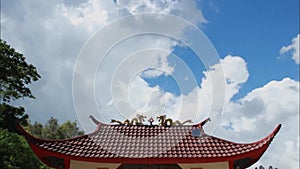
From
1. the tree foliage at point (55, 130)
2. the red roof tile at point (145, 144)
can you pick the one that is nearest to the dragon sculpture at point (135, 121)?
the red roof tile at point (145, 144)

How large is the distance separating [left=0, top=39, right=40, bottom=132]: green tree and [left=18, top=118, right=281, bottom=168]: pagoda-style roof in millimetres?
6317

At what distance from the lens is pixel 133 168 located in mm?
7234

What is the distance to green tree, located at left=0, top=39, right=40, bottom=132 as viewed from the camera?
12586 millimetres

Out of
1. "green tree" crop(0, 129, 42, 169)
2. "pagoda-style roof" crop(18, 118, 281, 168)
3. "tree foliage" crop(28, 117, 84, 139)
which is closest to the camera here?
"pagoda-style roof" crop(18, 118, 281, 168)

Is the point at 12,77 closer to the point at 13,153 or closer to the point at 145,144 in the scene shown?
the point at 13,153

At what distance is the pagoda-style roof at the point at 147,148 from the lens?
6848mm

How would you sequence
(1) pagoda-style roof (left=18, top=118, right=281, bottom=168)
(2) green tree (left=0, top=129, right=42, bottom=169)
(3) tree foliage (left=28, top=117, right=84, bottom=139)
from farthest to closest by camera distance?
1. (3) tree foliage (left=28, top=117, right=84, bottom=139)
2. (2) green tree (left=0, top=129, right=42, bottom=169)
3. (1) pagoda-style roof (left=18, top=118, right=281, bottom=168)

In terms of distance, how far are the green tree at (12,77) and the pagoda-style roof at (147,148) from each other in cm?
632

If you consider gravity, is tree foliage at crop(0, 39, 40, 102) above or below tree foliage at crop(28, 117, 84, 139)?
below

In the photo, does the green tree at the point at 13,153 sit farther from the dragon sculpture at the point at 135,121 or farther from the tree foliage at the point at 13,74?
the dragon sculpture at the point at 135,121

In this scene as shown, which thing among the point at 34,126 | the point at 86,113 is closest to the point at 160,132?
the point at 86,113

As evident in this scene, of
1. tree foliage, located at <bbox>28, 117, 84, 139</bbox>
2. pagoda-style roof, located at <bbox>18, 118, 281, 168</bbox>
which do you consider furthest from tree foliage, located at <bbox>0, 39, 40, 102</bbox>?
tree foliage, located at <bbox>28, 117, 84, 139</bbox>

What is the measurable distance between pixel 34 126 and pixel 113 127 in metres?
24.9

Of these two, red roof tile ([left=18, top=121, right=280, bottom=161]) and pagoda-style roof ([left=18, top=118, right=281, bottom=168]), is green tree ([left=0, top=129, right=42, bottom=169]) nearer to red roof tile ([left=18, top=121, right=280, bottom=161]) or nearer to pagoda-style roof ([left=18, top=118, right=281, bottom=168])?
pagoda-style roof ([left=18, top=118, right=281, bottom=168])
